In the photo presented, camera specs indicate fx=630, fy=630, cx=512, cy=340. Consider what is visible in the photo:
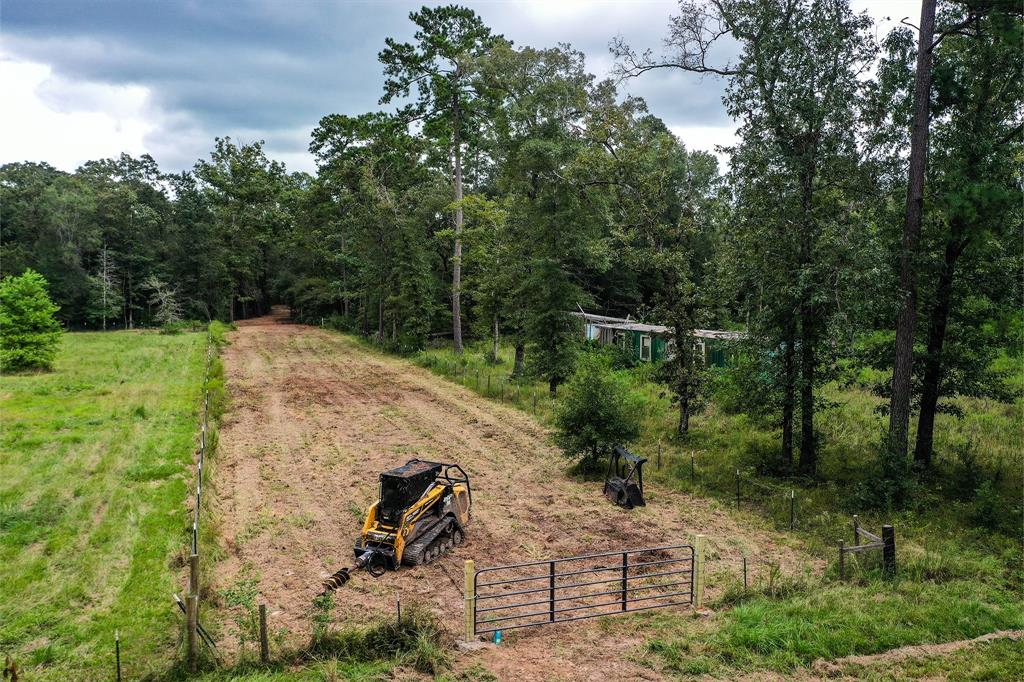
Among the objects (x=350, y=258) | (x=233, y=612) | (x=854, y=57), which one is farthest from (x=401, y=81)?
(x=233, y=612)

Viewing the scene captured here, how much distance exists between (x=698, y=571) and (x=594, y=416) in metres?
7.78

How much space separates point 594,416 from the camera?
17766 mm

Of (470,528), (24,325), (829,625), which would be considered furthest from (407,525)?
(24,325)

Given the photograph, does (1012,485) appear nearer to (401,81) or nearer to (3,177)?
(401,81)

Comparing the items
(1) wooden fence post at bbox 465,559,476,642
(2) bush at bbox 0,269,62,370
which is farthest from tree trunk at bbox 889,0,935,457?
(2) bush at bbox 0,269,62,370

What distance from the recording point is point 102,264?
57.8 m

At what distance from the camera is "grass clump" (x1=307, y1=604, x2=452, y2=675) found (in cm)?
856

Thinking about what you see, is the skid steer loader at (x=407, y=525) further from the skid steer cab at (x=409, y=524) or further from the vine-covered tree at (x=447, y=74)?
the vine-covered tree at (x=447, y=74)

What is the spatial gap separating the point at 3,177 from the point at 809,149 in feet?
304

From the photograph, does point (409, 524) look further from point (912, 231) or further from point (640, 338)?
point (640, 338)

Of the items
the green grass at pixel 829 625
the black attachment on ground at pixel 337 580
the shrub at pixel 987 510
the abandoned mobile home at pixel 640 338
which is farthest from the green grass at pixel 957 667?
the abandoned mobile home at pixel 640 338

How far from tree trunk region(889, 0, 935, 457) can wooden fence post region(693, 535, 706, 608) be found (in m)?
7.48

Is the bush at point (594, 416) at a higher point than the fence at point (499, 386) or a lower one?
higher

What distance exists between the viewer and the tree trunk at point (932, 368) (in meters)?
15.8
